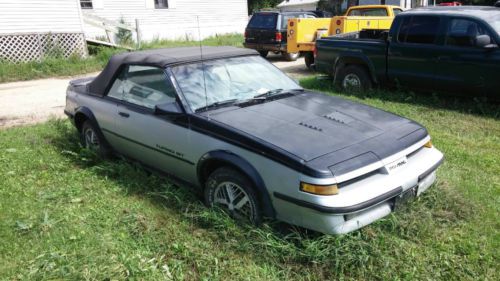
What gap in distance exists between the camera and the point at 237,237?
11.3ft

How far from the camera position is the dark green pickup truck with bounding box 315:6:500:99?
696 cm

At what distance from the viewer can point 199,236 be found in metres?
3.56

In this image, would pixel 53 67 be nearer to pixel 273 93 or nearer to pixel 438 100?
Result: pixel 438 100

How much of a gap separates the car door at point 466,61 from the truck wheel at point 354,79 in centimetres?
151

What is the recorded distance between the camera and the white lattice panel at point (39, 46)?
13.8m

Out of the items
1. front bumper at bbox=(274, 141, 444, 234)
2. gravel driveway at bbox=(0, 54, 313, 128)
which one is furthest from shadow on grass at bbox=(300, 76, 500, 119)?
front bumper at bbox=(274, 141, 444, 234)

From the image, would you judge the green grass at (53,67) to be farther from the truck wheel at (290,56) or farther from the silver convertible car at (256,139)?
the silver convertible car at (256,139)

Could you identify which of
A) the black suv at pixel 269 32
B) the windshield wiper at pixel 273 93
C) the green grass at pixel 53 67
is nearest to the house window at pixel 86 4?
the green grass at pixel 53 67

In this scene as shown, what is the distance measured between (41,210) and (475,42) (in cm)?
664

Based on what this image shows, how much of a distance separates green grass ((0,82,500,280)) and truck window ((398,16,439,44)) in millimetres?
3324

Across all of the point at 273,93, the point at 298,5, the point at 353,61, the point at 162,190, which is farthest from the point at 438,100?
the point at 298,5

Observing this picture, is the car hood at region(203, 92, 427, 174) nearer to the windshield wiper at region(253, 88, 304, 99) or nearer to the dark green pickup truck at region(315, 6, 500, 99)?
the windshield wiper at region(253, 88, 304, 99)

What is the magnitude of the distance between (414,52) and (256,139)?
5.47 meters

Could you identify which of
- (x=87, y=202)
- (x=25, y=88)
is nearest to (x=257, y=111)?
(x=87, y=202)
